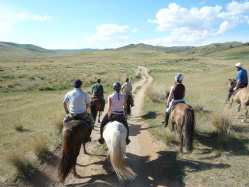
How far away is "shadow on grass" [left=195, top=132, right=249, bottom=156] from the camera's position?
21.8 feet

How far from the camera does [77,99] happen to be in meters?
6.41

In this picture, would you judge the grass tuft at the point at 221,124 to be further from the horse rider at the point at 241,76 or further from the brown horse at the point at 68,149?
the brown horse at the point at 68,149

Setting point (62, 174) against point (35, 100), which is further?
point (35, 100)

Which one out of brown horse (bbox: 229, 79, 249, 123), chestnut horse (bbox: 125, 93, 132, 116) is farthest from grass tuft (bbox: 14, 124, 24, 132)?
brown horse (bbox: 229, 79, 249, 123)

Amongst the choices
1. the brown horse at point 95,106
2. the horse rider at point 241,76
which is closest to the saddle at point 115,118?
the brown horse at point 95,106

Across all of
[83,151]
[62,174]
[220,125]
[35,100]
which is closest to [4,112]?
[35,100]

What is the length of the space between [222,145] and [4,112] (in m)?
16.9

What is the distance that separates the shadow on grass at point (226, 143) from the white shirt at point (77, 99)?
5.12 m

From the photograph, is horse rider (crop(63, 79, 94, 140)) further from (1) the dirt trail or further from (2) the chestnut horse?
(2) the chestnut horse

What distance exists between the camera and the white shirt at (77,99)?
6.39 m

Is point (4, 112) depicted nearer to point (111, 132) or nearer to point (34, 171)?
point (34, 171)

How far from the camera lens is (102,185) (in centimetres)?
549

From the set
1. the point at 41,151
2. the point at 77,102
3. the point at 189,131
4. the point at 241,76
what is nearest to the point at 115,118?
the point at 77,102

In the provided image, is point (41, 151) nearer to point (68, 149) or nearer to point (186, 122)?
point (68, 149)
